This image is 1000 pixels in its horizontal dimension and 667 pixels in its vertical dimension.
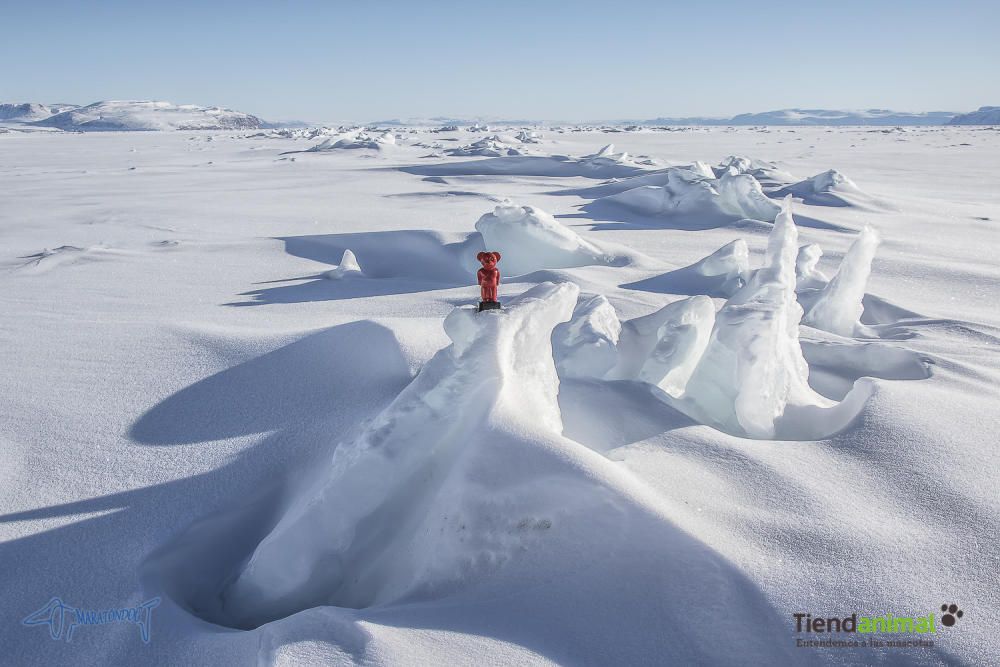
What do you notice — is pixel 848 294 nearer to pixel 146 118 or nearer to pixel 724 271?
pixel 724 271

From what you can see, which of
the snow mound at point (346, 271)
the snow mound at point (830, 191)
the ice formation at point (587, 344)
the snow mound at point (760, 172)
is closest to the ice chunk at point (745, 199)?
the snow mound at point (830, 191)

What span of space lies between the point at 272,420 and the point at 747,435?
1.55m

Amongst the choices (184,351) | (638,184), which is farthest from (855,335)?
(638,184)

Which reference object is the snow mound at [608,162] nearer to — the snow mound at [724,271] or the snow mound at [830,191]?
the snow mound at [830,191]

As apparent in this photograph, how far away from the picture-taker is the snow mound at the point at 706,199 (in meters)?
6.62

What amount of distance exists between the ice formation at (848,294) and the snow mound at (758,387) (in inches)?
39.0

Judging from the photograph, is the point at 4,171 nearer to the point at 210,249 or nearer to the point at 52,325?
the point at 210,249

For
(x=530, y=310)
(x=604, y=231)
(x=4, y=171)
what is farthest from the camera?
(x=4, y=171)

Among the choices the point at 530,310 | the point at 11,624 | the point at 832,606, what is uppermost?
the point at 530,310

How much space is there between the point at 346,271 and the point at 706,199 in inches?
177

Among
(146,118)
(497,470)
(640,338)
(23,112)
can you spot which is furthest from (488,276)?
(23,112)

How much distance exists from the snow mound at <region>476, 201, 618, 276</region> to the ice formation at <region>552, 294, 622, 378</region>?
80.8 inches

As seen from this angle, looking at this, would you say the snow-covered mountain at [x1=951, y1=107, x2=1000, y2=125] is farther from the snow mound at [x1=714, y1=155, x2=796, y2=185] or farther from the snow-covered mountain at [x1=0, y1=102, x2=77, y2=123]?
the snow-covered mountain at [x1=0, y1=102, x2=77, y2=123]

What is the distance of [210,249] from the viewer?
16.2 ft
